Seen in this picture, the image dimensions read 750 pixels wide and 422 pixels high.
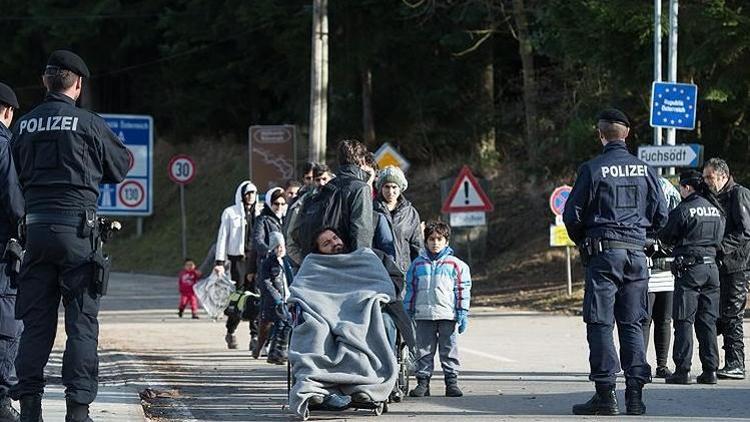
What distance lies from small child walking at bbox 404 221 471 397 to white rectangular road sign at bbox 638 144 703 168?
25.6ft

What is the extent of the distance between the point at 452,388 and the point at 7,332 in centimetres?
392

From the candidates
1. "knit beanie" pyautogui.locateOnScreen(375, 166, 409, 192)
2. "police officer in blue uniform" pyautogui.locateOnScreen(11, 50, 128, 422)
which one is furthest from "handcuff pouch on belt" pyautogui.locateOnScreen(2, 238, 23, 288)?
"knit beanie" pyautogui.locateOnScreen(375, 166, 409, 192)

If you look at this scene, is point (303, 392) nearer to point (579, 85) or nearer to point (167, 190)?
point (579, 85)

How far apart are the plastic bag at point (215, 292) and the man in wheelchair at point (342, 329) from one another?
7.61m

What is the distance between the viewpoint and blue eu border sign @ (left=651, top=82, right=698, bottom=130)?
20125mm

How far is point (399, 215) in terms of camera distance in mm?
12539

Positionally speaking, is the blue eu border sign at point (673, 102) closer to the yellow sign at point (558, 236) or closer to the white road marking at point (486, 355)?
the yellow sign at point (558, 236)

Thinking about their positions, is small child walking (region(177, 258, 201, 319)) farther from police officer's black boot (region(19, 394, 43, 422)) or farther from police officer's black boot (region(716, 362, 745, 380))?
police officer's black boot (region(19, 394, 43, 422))

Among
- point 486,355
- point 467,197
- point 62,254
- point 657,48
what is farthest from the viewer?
point 467,197

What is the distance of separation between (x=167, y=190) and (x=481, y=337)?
103 ft

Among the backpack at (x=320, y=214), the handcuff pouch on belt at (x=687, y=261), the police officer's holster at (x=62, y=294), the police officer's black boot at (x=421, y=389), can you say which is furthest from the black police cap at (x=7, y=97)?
the handcuff pouch on belt at (x=687, y=261)

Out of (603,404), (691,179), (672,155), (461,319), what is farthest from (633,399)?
(672,155)

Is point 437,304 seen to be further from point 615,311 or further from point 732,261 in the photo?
point 732,261

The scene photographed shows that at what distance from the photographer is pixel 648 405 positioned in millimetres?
11398
